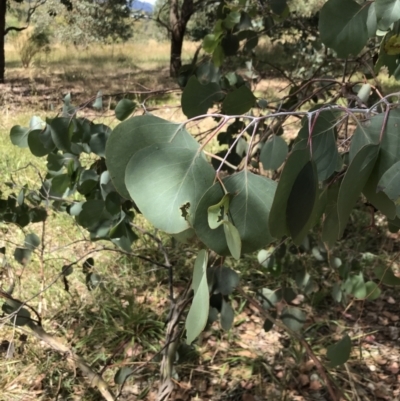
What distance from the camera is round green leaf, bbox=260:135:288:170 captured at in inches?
25.2

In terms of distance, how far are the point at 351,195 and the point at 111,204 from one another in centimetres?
54

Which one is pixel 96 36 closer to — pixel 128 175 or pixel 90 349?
pixel 90 349

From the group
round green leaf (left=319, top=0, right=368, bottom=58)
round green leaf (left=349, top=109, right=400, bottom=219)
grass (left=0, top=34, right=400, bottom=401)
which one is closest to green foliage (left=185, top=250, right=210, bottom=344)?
round green leaf (left=349, top=109, right=400, bottom=219)

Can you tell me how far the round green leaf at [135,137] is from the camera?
349mm

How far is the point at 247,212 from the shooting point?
337 millimetres

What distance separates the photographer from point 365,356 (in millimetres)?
1412

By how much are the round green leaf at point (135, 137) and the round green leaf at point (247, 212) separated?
0.05 meters

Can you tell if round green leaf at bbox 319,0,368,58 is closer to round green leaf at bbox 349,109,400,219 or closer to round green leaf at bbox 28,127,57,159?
round green leaf at bbox 349,109,400,219

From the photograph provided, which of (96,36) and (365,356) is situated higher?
(96,36)

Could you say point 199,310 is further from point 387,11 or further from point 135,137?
point 387,11

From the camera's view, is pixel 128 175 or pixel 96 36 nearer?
pixel 128 175

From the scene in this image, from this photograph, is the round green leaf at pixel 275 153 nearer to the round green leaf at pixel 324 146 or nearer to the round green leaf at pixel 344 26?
the round green leaf at pixel 344 26

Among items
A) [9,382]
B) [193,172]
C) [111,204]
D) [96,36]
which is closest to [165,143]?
[193,172]

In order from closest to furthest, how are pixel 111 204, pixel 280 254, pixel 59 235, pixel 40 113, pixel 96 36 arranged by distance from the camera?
pixel 111 204
pixel 280 254
pixel 59 235
pixel 40 113
pixel 96 36
